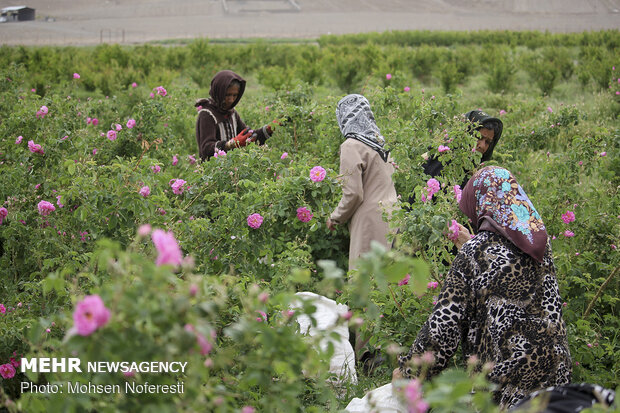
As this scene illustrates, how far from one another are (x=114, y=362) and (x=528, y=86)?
10.6 metres

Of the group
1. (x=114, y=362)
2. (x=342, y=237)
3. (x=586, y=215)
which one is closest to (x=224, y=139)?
(x=342, y=237)

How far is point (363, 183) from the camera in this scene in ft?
10.9

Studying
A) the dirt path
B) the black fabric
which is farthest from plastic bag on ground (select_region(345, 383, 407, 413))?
the dirt path

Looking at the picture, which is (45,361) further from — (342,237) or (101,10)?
(101,10)

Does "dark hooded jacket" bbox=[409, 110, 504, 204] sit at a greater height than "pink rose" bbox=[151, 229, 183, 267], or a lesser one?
lesser

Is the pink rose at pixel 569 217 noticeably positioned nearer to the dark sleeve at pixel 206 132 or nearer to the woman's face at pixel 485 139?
the woman's face at pixel 485 139

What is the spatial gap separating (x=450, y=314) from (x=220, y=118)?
259cm

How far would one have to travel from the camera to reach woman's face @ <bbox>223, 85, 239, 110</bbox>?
4.12 metres

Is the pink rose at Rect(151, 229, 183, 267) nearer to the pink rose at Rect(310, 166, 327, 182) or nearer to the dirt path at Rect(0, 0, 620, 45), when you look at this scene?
the pink rose at Rect(310, 166, 327, 182)

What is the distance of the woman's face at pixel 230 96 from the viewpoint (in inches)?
162

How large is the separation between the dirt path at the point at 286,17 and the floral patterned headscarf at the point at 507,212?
16.5 meters

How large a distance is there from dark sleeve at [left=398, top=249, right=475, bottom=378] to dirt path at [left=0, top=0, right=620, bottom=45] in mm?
16542

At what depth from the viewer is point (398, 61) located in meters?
10.8

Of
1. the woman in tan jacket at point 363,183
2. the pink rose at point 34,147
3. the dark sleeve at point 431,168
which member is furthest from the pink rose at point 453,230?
the pink rose at point 34,147
